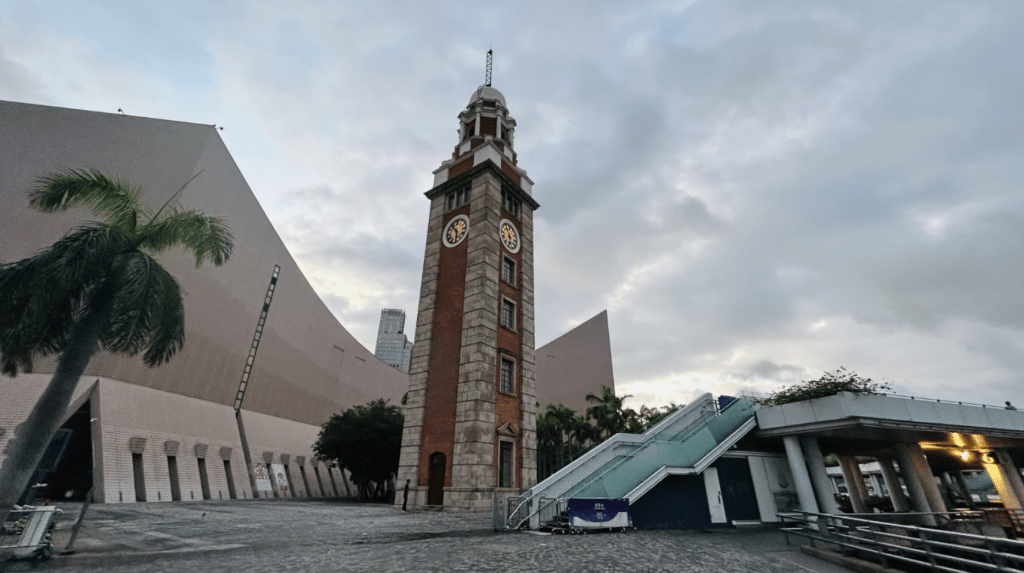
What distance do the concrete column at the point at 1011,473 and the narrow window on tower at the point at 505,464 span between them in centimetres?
2069

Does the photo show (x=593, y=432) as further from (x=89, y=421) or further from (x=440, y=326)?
(x=89, y=421)

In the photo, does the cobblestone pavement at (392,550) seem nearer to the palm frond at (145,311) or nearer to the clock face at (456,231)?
the palm frond at (145,311)

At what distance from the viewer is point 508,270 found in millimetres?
24266

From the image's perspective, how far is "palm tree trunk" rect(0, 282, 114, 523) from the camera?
330 inches

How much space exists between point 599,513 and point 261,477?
31.4m

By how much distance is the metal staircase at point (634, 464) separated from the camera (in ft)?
40.7

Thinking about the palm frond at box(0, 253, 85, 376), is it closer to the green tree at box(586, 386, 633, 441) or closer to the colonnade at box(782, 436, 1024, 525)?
the colonnade at box(782, 436, 1024, 525)

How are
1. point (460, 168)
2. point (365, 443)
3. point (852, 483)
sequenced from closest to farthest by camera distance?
point (852, 483) < point (460, 168) < point (365, 443)

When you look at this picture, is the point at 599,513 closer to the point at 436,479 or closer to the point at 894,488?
the point at 436,479

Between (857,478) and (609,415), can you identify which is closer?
(857,478)

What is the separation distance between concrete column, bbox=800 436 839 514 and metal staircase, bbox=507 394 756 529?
1901mm

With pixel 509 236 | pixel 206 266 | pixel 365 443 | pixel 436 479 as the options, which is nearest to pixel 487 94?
pixel 509 236

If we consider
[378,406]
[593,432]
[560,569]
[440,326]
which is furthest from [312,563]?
[593,432]

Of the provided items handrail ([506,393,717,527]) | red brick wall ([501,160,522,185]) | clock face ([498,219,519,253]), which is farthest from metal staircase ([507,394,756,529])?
red brick wall ([501,160,522,185])
